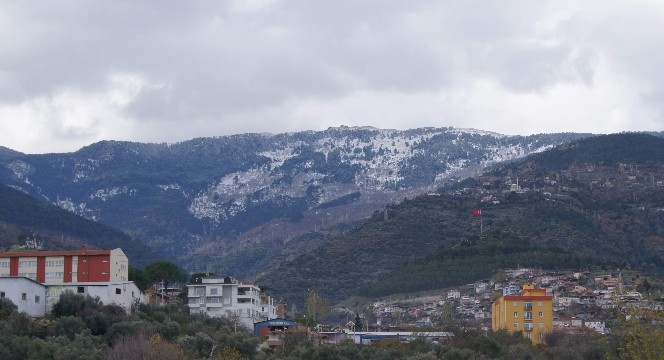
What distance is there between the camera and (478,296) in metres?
135

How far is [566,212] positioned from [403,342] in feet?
311

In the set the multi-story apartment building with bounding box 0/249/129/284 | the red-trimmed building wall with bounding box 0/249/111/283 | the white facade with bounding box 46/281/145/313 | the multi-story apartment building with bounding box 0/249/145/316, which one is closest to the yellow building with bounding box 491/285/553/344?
the multi-story apartment building with bounding box 0/249/145/316

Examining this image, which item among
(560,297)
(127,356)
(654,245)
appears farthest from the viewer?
(654,245)

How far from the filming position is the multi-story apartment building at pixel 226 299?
325 feet

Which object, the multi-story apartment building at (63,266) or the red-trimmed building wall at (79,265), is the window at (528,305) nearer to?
the multi-story apartment building at (63,266)

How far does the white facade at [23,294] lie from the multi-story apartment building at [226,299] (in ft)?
64.2

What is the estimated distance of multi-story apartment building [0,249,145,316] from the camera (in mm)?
83562

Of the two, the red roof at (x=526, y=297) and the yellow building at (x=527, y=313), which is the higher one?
the red roof at (x=526, y=297)

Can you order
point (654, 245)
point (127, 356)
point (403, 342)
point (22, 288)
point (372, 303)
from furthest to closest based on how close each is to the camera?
point (654, 245) < point (372, 303) < point (403, 342) < point (22, 288) < point (127, 356)

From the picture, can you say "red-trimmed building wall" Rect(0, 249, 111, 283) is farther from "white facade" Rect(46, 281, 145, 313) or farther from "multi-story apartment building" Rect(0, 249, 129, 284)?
"white facade" Rect(46, 281, 145, 313)

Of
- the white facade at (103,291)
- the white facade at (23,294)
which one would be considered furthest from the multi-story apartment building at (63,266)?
the white facade at (23,294)

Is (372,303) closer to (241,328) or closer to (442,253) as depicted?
(442,253)

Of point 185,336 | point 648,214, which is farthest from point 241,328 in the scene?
point 648,214

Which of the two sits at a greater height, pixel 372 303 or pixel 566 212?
pixel 566 212
